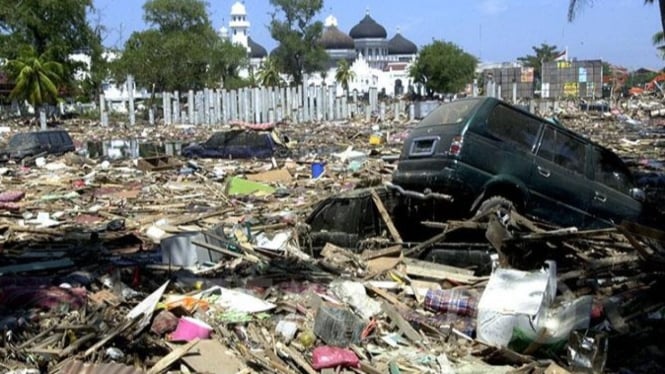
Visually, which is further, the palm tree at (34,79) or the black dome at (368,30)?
the black dome at (368,30)

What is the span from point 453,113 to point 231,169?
497 inches

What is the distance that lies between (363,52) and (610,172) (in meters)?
103

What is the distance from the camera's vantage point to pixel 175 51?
214ft

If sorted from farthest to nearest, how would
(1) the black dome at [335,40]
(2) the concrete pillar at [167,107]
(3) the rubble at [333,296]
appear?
(1) the black dome at [335,40] < (2) the concrete pillar at [167,107] < (3) the rubble at [333,296]

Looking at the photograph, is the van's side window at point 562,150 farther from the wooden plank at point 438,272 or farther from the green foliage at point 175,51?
the green foliage at point 175,51

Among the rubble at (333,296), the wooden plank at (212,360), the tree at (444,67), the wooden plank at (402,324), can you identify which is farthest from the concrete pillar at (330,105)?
the wooden plank at (212,360)

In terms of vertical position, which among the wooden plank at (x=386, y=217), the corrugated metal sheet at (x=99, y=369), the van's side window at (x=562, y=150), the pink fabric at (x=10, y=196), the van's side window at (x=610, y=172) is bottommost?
the pink fabric at (x=10, y=196)

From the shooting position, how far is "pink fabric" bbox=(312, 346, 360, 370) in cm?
567

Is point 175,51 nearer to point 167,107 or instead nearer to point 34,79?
point 167,107

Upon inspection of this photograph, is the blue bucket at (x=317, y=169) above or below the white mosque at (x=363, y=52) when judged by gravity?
below

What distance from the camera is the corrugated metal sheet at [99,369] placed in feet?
17.1

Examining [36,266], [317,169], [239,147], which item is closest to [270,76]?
[239,147]

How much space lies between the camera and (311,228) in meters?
9.73

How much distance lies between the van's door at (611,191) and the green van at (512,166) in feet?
0.04
